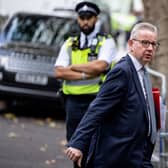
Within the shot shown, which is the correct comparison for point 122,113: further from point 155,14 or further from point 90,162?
point 155,14

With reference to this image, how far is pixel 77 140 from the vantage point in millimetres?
5273

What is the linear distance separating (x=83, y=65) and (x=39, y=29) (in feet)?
23.9

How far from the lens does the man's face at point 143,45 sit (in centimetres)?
525

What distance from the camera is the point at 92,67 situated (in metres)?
7.28

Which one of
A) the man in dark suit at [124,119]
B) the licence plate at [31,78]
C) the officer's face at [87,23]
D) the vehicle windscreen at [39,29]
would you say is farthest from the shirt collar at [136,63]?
the vehicle windscreen at [39,29]

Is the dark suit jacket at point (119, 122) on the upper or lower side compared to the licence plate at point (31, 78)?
upper

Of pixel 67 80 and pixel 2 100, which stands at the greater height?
pixel 67 80

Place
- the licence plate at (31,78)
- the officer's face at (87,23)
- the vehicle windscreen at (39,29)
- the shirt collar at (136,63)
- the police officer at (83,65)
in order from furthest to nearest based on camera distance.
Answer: the vehicle windscreen at (39,29) → the licence plate at (31,78) → the officer's face at (87,23) → the police officer at (83,65) → the shirt collar at (136,63)

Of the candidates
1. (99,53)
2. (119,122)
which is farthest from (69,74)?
(119,122)

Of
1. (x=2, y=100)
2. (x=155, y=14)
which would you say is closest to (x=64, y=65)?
(x=155, y=14)

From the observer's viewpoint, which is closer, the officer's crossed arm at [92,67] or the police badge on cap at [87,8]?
the officer's crossed arm at [92,67]

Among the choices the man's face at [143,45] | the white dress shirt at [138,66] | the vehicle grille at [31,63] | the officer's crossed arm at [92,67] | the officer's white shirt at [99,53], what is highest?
the man's face at [143,45]

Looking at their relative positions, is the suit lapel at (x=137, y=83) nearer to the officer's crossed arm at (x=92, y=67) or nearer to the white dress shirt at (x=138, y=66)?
the white dress shirt at (x=138, y=66)

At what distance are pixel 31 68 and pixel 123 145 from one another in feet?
27.2
